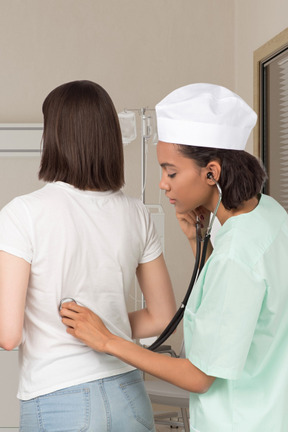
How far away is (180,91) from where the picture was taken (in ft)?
4.13

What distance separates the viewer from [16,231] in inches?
51.1

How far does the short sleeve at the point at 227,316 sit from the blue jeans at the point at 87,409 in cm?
30

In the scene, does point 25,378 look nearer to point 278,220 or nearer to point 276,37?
point 278,220

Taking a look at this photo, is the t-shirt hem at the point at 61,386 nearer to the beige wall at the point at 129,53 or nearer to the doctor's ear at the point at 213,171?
the doctor's ear at the point at 213,171

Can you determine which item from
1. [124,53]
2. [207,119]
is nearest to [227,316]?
[207,119]

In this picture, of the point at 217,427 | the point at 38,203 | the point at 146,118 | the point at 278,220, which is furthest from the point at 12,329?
the point at 146,118

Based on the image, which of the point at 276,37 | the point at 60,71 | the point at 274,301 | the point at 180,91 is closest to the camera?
the point at 274,301

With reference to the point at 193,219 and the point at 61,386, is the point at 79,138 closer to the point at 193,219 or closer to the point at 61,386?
the point at 193,219

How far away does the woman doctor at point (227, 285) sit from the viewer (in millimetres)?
1118


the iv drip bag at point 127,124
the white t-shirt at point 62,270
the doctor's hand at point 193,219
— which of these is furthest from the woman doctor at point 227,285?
Result: the iv drip bag at point 127,124

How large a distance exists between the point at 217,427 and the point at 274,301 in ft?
0.81

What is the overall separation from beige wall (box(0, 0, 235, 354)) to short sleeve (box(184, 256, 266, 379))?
422 centimetres

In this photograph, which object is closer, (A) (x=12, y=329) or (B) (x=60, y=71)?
(A) (x=12, y=329)

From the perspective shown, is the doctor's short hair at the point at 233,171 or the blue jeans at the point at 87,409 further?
the blue jeans at the point at 87,409
